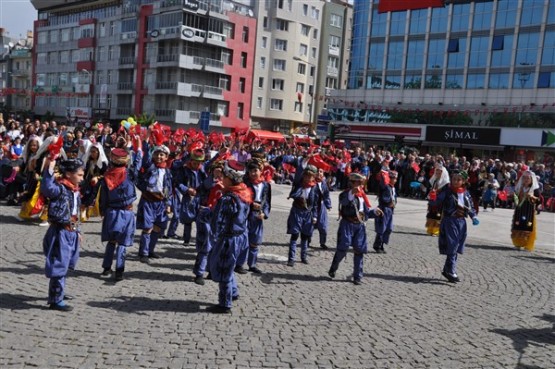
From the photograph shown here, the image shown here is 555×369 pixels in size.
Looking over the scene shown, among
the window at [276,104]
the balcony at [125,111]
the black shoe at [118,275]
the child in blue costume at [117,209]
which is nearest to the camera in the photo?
the child in blue costume at [117,209]

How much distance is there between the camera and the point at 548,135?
3950cm

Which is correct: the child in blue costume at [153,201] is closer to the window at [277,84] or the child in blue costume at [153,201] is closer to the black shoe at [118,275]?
the black shoe at [118,275]

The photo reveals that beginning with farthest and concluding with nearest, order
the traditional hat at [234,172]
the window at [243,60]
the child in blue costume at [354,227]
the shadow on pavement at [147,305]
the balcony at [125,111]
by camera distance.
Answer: the window at [243,60], the balcony at [125,111], the child in blue costume at [354,227], the traditional hat at [234,172], the shadow on pavement at [147,305]

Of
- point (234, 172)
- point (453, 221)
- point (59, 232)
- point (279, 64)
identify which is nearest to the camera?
point (59, 232)

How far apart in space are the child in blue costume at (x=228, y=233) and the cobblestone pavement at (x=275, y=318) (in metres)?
0.31

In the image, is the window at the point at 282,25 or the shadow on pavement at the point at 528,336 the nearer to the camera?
the shadow on pavement at the point at 528,336

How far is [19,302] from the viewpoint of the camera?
6461 mm

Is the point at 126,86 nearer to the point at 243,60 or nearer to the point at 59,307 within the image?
the point at 243,60

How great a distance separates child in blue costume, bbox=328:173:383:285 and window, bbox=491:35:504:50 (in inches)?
1633

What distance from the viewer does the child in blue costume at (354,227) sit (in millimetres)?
8820

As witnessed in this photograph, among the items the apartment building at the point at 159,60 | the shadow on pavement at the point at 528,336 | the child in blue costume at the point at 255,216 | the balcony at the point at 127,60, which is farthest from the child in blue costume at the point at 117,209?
the balcony at the point at 127,60

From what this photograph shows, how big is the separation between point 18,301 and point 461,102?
45390mm

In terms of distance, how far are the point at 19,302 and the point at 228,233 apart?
2.60 meters

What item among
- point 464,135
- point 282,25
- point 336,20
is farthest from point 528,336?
point 336,20
